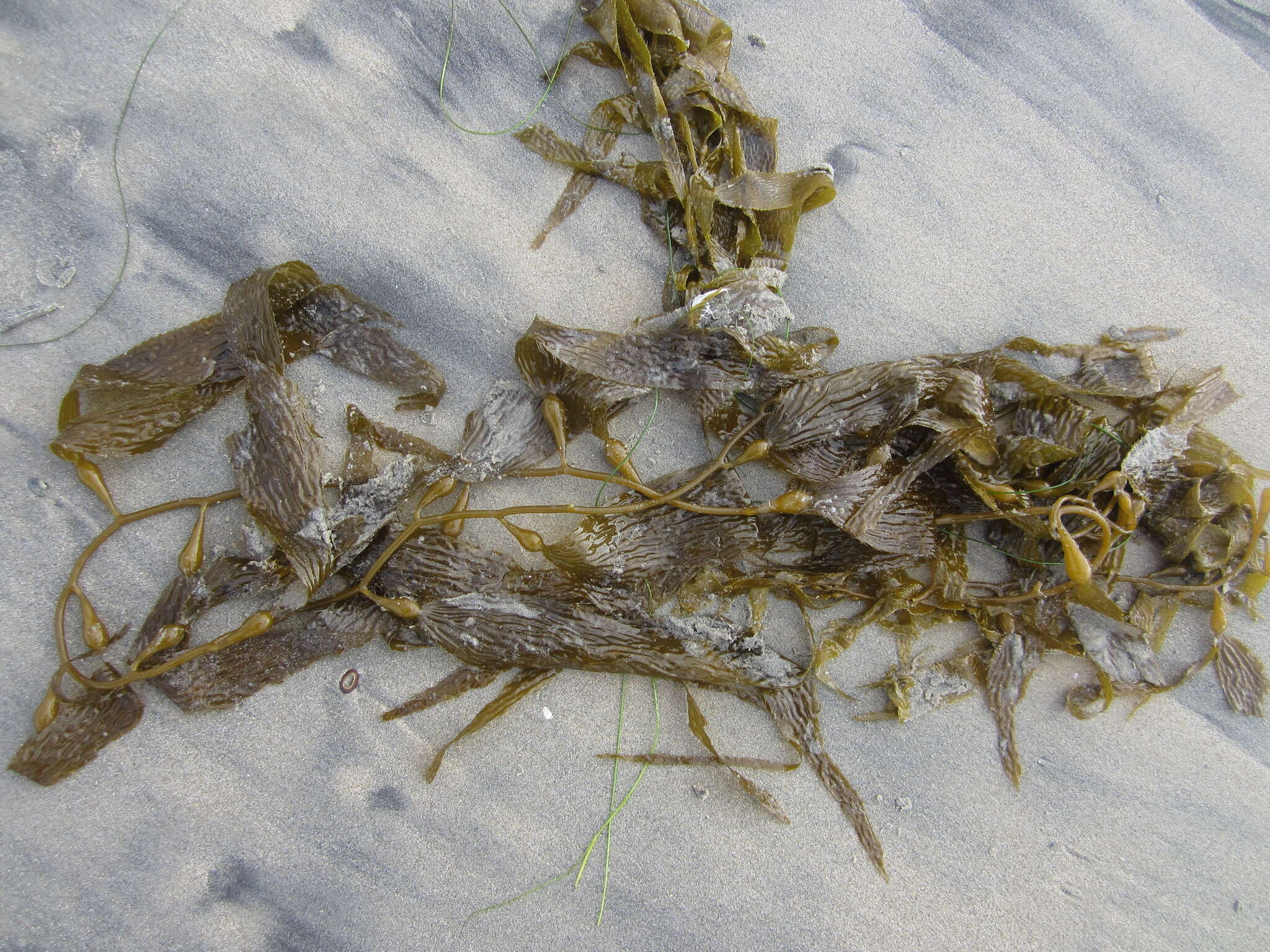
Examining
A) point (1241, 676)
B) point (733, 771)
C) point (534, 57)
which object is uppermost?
point (534, 57)

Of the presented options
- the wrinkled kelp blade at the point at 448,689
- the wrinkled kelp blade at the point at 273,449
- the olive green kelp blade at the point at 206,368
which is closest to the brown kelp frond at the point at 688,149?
the olive green kelp blade at the point at 206,368

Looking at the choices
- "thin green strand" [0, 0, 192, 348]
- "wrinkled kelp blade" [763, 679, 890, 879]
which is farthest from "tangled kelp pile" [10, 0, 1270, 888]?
"thin green strand" [0, 0, 192, 348]

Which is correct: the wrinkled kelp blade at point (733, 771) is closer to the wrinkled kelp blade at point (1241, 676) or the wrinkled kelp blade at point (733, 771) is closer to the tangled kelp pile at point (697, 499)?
the tangled kelp pile at point (697, 499)

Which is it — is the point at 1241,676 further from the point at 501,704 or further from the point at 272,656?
the point at 272,656

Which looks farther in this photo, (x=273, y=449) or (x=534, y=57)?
(x=534, y=57)

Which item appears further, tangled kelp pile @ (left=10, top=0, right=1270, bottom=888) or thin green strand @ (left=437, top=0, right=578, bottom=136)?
thin green strand @ (left=437, top=0, right=578, bottom=136)

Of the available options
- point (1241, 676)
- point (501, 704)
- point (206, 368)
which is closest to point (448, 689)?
point (501, 704)

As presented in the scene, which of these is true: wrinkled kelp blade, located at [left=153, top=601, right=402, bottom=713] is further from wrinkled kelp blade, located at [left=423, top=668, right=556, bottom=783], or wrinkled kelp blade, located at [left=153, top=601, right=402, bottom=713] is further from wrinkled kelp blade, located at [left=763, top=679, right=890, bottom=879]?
wrinkled kelp blade, located at [left=763, top=679, right=890, bottom=879]

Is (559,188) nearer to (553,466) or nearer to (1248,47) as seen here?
(553,466)

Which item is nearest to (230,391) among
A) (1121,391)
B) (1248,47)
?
(1121,391)
